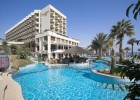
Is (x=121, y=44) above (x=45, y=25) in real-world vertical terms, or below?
below

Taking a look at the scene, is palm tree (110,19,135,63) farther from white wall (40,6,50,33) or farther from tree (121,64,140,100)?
white wall (40,6,50,33)

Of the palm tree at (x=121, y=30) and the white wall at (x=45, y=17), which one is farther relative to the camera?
the white wall at (x=45, y=17)

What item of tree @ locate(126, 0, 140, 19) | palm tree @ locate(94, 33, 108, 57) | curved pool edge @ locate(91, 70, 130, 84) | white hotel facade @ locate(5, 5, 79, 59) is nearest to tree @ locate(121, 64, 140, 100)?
tree @ locate(126, 0, 140, 19)

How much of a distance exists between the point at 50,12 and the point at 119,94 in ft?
190

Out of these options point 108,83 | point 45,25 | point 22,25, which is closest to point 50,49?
point 45,25

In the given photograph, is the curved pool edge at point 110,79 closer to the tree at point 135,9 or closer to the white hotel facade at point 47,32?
the tree at point 135,9

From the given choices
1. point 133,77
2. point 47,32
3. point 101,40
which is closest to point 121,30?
point 101,40

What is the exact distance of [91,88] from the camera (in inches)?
500

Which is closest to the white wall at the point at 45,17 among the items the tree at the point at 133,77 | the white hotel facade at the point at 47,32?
the white hotel facade at the point at 47,32

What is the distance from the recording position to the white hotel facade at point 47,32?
50534mm

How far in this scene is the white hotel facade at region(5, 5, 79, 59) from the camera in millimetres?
50534

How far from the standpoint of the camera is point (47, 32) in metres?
49.5

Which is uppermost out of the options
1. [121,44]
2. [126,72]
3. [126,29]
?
[126,29]

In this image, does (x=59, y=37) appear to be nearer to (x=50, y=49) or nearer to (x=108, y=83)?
(x=50, y=49)
